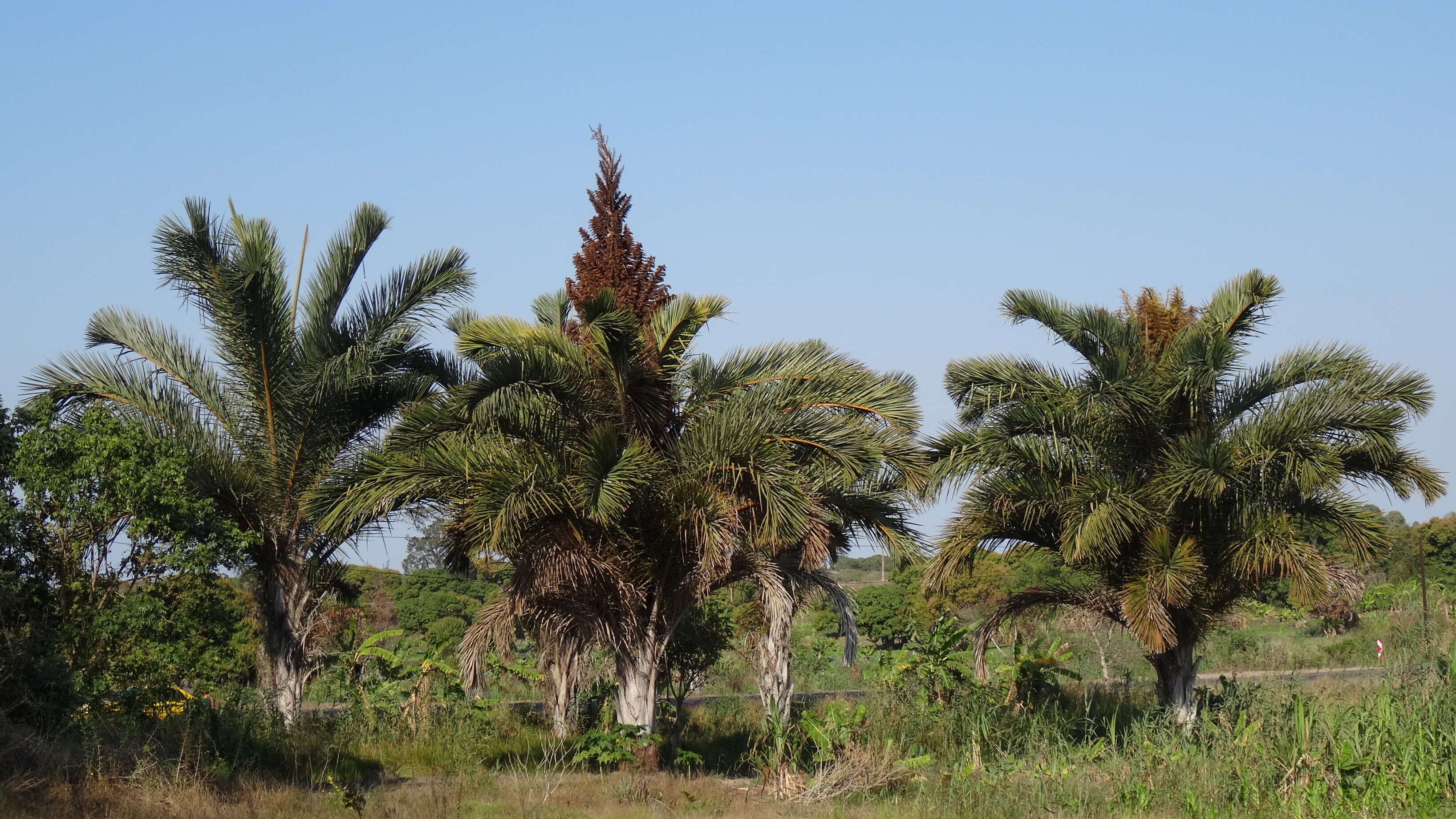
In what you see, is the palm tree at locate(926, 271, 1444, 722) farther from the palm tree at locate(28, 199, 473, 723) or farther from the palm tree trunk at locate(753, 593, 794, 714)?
the palm tree at locate(28, 199, 473, 723)

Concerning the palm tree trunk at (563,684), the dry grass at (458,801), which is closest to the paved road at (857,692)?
the palm tree trunk at (563,684)

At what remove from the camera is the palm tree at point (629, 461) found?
12.4m

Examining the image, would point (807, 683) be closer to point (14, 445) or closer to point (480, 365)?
point (480, 365)

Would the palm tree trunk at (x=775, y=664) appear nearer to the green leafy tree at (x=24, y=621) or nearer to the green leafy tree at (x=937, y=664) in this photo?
the green leafy tree at (x=937, y=664)

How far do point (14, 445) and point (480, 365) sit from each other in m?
4.59

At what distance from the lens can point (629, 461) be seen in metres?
12.2

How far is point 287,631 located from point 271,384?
3171 mm

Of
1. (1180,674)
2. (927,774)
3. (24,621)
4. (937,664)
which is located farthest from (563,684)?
(1180,674)

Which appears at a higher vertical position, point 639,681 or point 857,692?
point 639,681

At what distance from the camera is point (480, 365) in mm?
12641

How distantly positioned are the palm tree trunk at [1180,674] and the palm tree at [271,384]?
1000 cm

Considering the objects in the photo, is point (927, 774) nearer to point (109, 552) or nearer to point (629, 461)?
point (629, 461)

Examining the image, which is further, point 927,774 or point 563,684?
point 563,684

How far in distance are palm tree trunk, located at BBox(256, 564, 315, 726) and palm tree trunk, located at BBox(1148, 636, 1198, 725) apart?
10.7 m
